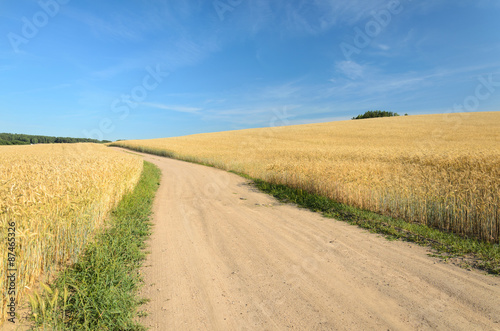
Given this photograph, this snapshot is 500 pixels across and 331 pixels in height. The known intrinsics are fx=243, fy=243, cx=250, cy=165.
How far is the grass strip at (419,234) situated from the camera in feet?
15.9

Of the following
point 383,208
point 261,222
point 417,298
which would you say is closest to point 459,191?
point 383,208

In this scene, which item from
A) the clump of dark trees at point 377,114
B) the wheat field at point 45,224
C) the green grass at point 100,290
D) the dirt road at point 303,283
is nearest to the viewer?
the green grass at point 100,290

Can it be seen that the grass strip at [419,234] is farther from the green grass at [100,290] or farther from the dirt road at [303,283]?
the green grass at [100,290]

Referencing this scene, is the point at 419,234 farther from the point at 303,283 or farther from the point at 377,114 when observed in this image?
the point at 377,114

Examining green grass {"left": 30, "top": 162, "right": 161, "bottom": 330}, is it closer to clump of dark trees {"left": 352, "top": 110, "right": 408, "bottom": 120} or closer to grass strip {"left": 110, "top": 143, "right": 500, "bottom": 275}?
grass strip {"left": 110, "top": 143, "right": 500, "bottom": 275}

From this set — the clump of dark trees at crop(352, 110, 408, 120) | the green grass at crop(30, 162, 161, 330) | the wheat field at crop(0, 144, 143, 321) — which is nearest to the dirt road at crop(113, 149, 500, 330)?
the green grass at crop(30, 162, 161, 330)

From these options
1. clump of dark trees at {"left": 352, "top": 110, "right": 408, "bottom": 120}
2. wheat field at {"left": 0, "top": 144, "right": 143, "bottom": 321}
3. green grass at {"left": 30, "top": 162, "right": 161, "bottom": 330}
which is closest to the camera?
green grass at {"left": 30, "top": 162, "right": 161, "bottom": 330}

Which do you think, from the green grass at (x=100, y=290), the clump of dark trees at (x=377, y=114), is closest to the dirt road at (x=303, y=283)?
the green grass at (x=100, y=290)

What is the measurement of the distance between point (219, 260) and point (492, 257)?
17.9 ft

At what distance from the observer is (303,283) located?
4.05 meters

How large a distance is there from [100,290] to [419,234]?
23.2 ft

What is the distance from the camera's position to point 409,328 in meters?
3.09

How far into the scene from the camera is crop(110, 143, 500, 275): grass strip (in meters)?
4.85

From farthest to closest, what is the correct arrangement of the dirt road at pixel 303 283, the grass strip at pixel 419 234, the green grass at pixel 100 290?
1. the grass strip at pixel 419 234
2. the dirt road at pixel 303 283
3. the green grass at pixel 100 290
